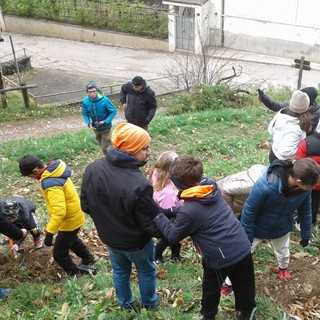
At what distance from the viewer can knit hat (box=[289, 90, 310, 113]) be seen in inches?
209

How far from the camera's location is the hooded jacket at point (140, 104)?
8.85m

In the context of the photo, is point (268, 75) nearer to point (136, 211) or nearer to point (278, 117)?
point (278, 117)

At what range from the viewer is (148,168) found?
9227 mm

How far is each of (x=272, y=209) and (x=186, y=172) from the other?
43.6 inches

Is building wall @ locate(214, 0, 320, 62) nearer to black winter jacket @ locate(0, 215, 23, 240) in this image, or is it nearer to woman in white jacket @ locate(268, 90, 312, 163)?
woman in white jacket @ locate(268, 90, 312, 163)

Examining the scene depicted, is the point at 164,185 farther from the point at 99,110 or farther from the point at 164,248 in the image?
the point at 99,110

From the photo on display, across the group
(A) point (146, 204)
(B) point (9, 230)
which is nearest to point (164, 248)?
(B) point (9, 230)

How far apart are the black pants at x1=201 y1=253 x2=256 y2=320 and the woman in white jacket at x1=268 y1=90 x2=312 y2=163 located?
1.89 m

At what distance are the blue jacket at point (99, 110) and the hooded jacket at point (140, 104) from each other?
0.37 m

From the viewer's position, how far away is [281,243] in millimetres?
4582

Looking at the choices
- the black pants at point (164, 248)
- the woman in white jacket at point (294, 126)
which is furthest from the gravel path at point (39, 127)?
the woman in white jacket at point (294, 126)

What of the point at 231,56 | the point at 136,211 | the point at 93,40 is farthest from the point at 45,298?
the point at 93,40

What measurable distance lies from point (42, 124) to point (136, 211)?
1271 centimetres

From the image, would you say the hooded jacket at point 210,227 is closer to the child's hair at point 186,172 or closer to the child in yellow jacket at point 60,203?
the child's hair at point 186,172
